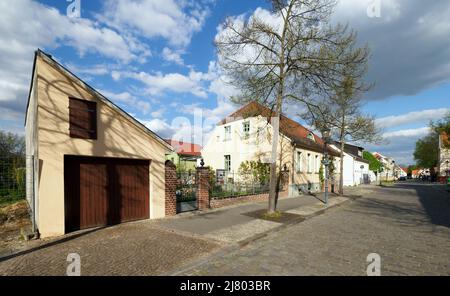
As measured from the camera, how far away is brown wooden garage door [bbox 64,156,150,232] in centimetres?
838

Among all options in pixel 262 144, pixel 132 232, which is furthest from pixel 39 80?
pixel 262 144

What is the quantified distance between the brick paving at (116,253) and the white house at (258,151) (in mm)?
11574

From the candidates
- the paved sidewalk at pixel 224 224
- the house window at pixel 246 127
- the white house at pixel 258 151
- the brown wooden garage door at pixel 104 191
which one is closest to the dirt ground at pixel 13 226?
the brown wooden garage door at pixel 104 191

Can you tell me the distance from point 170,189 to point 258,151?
11836mm

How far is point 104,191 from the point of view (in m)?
9.12

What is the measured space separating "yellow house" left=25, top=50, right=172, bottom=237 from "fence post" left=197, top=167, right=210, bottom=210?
2.10 m

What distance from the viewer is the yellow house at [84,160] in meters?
7.76

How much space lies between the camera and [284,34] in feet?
36.6

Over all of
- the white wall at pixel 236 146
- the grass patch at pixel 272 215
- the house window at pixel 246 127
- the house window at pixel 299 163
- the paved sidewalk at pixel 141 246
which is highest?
the house window at pixel 246 127

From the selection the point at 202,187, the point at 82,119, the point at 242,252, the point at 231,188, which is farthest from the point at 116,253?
the point at 231,188

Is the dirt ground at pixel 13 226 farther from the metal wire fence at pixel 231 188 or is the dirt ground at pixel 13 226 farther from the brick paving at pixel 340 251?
the metal wire fence at pixel 231 188

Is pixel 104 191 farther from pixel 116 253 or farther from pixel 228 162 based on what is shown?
pixel 228 162

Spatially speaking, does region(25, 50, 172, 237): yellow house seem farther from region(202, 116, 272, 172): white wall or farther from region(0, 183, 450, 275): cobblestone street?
region(202, 116, 272, 172): white wall
